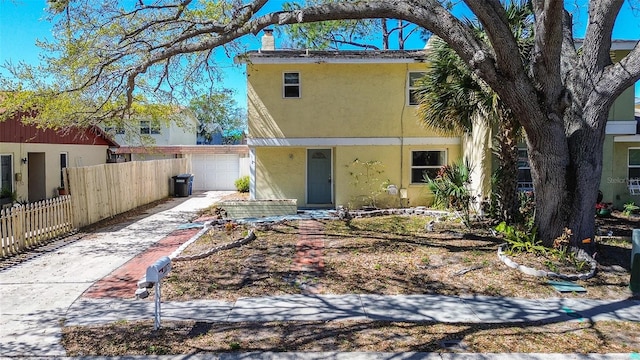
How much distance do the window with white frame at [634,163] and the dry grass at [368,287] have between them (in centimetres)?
444

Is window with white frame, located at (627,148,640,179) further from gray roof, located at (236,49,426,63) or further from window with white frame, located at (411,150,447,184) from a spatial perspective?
gray roof, located at (236,49,426,63)

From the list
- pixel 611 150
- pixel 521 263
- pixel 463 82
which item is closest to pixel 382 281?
pixel 521 263

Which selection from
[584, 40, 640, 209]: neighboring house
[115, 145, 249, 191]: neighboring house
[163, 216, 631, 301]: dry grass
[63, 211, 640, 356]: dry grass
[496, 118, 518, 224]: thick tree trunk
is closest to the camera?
[63, 211, 640, 356]: dry grass

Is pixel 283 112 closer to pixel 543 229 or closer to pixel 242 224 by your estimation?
pixel 242 224

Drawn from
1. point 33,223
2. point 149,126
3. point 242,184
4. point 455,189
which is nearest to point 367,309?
point 455,189

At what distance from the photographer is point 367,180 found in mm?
16469

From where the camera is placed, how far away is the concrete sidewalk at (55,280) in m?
5.77

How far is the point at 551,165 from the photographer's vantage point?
8750 millimetres

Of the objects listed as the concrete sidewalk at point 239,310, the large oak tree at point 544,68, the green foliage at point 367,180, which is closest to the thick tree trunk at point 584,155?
the large oak tree at point 544,68

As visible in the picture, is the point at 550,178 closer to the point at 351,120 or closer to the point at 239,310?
the point at 239,310

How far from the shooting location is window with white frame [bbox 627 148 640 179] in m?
16.4

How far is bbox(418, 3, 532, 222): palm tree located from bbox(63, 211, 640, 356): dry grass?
1461 millimetres

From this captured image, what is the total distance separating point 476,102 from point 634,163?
9.12 m

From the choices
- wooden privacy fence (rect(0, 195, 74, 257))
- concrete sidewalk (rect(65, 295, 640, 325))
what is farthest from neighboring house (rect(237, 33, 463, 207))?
concrete sidewalk (rect(65, 295, 640, 325))
